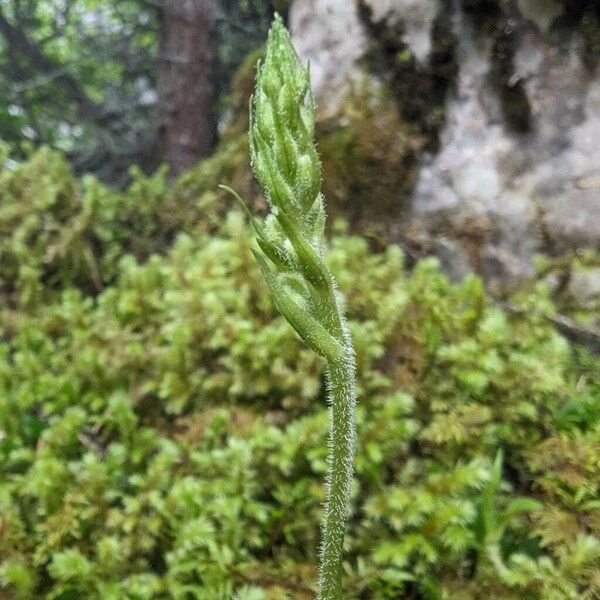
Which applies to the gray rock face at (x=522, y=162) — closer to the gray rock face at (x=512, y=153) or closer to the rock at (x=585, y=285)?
the gray rock face at (x=512, y=153)

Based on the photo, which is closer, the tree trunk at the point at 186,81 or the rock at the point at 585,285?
the rock at the point at 585,285

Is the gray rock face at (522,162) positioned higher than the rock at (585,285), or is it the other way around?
the gray rock face at (522,162)

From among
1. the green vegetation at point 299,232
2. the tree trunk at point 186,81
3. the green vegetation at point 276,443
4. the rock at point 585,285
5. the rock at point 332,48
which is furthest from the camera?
the tree trunk at point 186,81

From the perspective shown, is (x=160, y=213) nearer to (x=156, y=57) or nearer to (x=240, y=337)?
(x=240, y=337)

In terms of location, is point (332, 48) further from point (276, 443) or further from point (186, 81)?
point (186, 81)

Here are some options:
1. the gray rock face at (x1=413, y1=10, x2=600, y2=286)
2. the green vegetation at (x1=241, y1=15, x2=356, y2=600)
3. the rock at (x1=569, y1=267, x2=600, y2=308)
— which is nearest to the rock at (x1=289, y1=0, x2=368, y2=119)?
the gray rock face at (x1=413, y1=10, x2=600, y2=286)

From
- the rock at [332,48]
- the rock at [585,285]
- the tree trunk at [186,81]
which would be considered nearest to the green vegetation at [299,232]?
the rock at [585,285]
